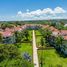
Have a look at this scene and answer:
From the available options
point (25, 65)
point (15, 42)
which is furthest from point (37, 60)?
point (15, 42)

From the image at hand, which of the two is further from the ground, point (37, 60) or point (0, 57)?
point (0, 57)

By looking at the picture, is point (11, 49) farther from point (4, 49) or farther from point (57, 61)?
point (57, 61)

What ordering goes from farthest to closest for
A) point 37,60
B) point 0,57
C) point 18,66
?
point 37,60
point 0,57
point 18,66

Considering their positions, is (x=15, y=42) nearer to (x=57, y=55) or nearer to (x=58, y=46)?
(x=58, y=46)

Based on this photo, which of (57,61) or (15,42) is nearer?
(57,61)

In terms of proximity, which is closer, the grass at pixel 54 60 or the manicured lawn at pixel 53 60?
the grass at pixel 54 60

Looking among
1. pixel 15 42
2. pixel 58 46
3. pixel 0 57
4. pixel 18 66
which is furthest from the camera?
pixel 15 42

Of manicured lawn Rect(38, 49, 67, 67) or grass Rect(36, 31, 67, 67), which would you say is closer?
grass Rect(36, 31, 67, 67)

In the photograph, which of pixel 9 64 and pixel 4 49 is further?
pixel 4 49

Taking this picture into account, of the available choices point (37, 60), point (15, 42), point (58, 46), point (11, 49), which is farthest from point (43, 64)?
point (15, 42)
